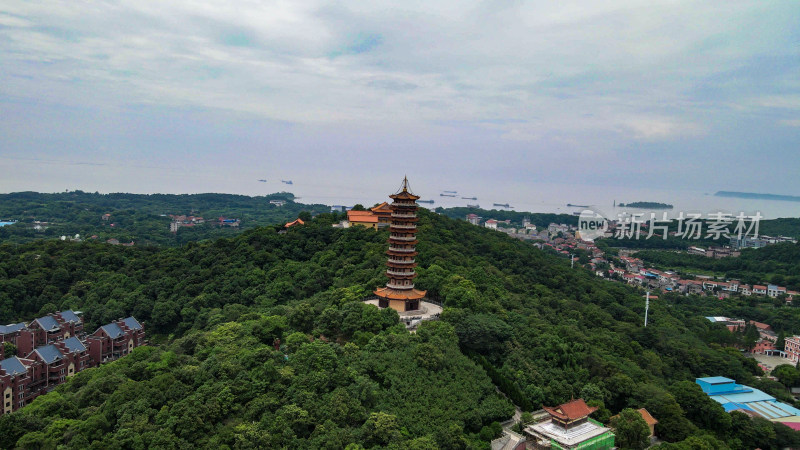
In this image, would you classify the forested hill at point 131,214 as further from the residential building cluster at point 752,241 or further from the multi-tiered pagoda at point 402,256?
the residential building cluster at point 752,241

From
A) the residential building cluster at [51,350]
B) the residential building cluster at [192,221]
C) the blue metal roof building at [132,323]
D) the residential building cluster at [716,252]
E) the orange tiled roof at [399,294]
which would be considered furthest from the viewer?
the residential building cluster at [192,221]

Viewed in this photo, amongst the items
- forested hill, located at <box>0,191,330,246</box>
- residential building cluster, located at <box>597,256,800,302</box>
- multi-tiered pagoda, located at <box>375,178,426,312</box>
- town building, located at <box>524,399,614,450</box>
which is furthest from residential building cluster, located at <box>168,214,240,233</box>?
town building, located at <box>524,399,614,450</box>

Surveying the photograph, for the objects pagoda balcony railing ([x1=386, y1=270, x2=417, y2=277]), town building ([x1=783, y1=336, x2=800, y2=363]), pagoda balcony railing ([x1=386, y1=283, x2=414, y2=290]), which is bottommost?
town building ([x1=783, y1=336, x2=800, y2=363])

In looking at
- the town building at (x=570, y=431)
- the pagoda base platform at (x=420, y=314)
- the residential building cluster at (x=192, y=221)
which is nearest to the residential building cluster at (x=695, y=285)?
the pagoda base platform at (x=420, y=314)

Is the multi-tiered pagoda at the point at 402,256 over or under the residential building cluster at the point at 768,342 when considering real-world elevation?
over

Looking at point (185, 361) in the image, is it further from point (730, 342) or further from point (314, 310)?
point (730, 342)

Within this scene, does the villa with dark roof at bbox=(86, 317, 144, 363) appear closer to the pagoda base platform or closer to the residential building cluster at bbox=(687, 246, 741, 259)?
the pagoda base platform
